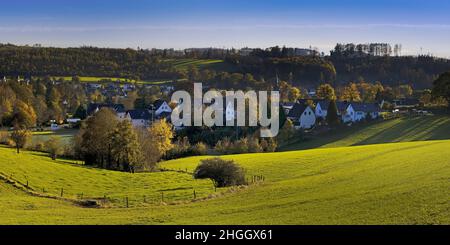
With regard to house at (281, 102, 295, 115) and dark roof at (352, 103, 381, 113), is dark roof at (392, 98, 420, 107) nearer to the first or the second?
dark roof at (352, 103, 381, 113)

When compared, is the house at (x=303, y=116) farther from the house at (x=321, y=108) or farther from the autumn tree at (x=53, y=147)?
the autumn tree at (x=53, y=147)

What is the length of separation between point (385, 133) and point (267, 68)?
111095 millimetres

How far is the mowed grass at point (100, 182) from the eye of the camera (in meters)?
33.9

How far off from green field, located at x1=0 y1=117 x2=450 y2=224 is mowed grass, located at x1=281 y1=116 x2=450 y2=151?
23.2 metres

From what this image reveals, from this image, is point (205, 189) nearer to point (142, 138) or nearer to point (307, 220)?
point (307, 220)

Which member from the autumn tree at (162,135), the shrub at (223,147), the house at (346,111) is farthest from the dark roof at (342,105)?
the autumn tree at (162,135)

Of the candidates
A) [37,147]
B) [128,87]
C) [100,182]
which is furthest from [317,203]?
[128,87]

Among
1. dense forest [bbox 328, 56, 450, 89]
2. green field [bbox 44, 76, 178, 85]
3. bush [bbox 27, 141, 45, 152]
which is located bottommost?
bush [bbox 27, 141, 45, 152]

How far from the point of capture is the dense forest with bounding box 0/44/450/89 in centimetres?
17562

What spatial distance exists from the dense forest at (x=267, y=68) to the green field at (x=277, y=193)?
130044 millimetres

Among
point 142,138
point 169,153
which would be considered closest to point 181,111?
point 169,153

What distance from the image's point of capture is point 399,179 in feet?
93.0

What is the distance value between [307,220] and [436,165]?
50.2ft

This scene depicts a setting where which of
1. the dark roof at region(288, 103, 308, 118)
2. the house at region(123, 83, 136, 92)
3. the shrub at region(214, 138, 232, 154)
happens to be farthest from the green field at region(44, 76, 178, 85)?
the shrub at region(214, 138, 232, 154)
